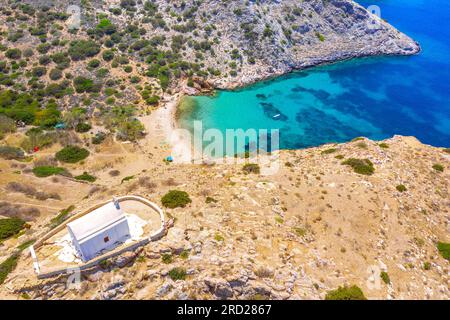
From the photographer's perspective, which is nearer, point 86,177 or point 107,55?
point 86,177

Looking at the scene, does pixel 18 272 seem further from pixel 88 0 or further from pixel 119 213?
pixel 88 0

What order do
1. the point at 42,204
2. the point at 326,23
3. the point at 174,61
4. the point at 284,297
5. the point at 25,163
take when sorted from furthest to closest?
the point at 326,23
the point at 174,61
the point at 25,163
the point at 42,204
the point at 284,297

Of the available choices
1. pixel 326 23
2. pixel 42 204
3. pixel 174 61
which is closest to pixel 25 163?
pixel 42 204

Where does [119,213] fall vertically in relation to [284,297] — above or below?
above

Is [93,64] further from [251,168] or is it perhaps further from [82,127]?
[251,168]

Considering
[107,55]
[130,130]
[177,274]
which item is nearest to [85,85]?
[107,55]

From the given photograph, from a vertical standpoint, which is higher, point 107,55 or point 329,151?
point 107,55
